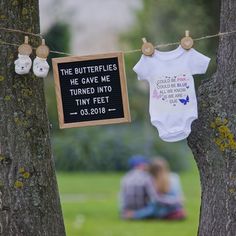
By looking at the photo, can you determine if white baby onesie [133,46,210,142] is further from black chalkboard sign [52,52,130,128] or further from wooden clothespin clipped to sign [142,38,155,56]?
black chalkboard sign [52,52,130,128]

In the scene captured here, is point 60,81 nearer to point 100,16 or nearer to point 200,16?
point 200,16

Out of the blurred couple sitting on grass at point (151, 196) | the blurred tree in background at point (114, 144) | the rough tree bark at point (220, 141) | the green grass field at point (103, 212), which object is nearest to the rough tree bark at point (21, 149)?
the rough tree bark at point (220, 141)

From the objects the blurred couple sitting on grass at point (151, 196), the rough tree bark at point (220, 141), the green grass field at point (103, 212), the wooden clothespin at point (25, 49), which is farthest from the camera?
the blurred couple sitting on grass at point (151, 196)

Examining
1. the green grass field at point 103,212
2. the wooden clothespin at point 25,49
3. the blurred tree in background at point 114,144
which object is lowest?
the green grass field at point 103,212

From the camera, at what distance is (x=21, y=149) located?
375cm

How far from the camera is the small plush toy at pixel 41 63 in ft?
12.2

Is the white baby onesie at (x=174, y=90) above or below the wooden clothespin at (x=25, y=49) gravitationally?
below

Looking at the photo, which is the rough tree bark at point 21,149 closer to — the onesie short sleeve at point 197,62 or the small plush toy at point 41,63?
the small plush toy at point 41,63

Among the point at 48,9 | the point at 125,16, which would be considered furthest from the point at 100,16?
→ the point at 48,9

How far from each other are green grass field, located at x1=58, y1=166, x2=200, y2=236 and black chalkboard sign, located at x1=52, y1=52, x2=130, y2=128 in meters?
5.83

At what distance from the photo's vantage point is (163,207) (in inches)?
461

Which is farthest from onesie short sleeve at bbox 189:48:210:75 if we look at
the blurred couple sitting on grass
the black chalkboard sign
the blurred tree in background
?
the blurred tree in background

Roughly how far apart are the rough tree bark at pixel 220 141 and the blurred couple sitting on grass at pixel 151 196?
785cm

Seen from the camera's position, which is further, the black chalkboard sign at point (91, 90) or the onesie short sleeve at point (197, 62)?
the black chalkboard sign at point (91, 90)
